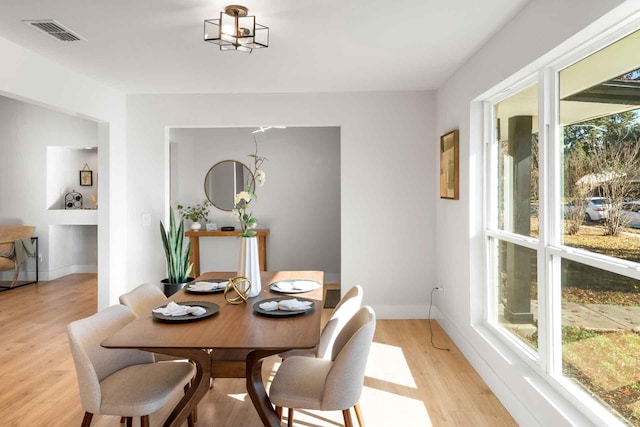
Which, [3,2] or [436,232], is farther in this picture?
[436,232]

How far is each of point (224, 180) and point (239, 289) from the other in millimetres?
4213

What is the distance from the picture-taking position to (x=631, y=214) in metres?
1.86

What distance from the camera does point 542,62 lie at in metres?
2.49

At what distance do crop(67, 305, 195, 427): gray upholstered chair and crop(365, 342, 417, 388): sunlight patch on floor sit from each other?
1.48m

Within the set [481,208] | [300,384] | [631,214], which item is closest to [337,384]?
[300,384]

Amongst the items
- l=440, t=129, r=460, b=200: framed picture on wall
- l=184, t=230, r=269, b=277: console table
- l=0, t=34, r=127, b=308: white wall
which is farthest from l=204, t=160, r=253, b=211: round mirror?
l=440, t=129, r=460, b=200: framed picture on wall

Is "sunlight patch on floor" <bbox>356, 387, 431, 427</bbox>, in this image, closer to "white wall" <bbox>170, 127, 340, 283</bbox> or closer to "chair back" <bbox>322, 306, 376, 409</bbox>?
"chair back" <bbox>322, 306, 376, 409</bbox>

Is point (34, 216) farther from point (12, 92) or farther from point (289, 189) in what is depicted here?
point (12, 92)

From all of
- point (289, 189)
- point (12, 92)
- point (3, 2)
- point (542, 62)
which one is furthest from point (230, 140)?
point (542, 62)

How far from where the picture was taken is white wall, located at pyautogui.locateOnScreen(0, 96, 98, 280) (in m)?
6.95

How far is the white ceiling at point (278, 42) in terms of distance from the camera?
263 cm

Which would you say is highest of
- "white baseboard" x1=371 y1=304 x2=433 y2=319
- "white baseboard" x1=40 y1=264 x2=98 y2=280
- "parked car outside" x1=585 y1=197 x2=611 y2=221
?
"parked car outside" x1=585 y1=197 x2=611 y2=221

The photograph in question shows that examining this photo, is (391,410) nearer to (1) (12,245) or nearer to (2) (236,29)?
(2) (236,29)

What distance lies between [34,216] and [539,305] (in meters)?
7.15
